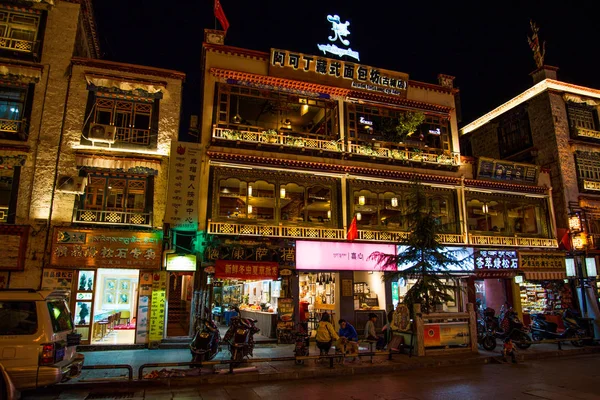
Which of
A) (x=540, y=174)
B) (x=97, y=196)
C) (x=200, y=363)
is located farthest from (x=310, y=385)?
(x=540, y=174)

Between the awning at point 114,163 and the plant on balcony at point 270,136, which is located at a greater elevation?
the plant on balcony at point 270,136

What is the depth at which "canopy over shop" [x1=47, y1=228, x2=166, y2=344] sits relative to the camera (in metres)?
15.7

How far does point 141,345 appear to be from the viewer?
15781 millimetres

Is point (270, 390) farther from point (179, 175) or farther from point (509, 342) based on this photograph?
point (179, 175)

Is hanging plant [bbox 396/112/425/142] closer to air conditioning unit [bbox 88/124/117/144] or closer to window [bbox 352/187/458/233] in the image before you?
window [bbox 352/187/458/233]

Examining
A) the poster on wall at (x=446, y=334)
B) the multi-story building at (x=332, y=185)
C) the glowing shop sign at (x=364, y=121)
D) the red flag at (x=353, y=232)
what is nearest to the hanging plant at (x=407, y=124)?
the multi-story building at (x=332, y=185)

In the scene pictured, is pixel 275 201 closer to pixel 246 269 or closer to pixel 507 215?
pixel 246 269

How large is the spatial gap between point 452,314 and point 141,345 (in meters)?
11.9

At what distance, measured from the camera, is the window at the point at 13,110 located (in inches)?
648

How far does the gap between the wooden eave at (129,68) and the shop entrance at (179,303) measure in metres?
9.06

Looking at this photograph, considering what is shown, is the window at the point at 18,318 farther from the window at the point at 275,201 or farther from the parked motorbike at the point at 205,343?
the window at the point at 275,201

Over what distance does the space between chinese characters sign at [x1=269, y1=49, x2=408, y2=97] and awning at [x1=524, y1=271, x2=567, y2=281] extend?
11733 mm

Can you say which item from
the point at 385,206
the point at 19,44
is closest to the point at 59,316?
the point at 19,44

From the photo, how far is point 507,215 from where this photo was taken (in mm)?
23422
